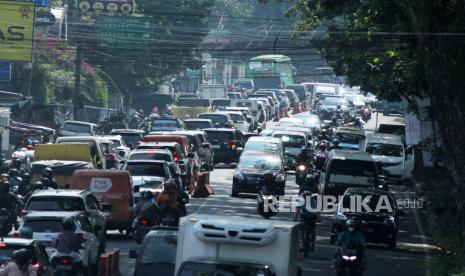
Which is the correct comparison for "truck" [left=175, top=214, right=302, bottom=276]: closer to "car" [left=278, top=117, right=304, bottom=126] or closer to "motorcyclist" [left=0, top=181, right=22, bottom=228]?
"motorcyclist" [left=0, top=181, right=22, bottom=228]

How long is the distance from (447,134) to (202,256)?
6447 mm

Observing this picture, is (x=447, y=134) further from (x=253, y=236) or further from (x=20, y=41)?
(x=20, y=41)

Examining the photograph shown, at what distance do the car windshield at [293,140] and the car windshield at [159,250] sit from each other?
3778 centimetres

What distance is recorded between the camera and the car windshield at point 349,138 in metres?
57.3

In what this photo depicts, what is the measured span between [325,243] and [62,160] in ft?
29.1

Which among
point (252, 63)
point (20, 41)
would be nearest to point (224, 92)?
point (252, 63)

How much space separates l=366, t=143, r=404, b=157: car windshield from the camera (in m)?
51.9

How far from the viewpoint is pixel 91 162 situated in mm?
37438

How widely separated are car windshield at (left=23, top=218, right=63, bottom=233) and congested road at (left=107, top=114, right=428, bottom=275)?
189 cm

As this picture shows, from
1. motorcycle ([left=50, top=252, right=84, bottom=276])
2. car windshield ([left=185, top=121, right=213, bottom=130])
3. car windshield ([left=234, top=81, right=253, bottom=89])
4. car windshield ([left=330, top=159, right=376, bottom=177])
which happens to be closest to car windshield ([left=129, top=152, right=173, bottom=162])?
car windshield ([left=330, top=159, right=376, bottom=177])

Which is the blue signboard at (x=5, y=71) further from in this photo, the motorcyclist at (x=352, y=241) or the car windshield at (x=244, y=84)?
the car windshield at (x=244, y=84)

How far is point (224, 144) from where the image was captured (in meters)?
54.8

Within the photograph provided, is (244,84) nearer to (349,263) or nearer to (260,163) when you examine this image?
(260,163)

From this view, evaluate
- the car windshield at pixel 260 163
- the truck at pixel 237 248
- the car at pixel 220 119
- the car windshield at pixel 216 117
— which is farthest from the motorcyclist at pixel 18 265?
the car windshield at pixel 216 117
